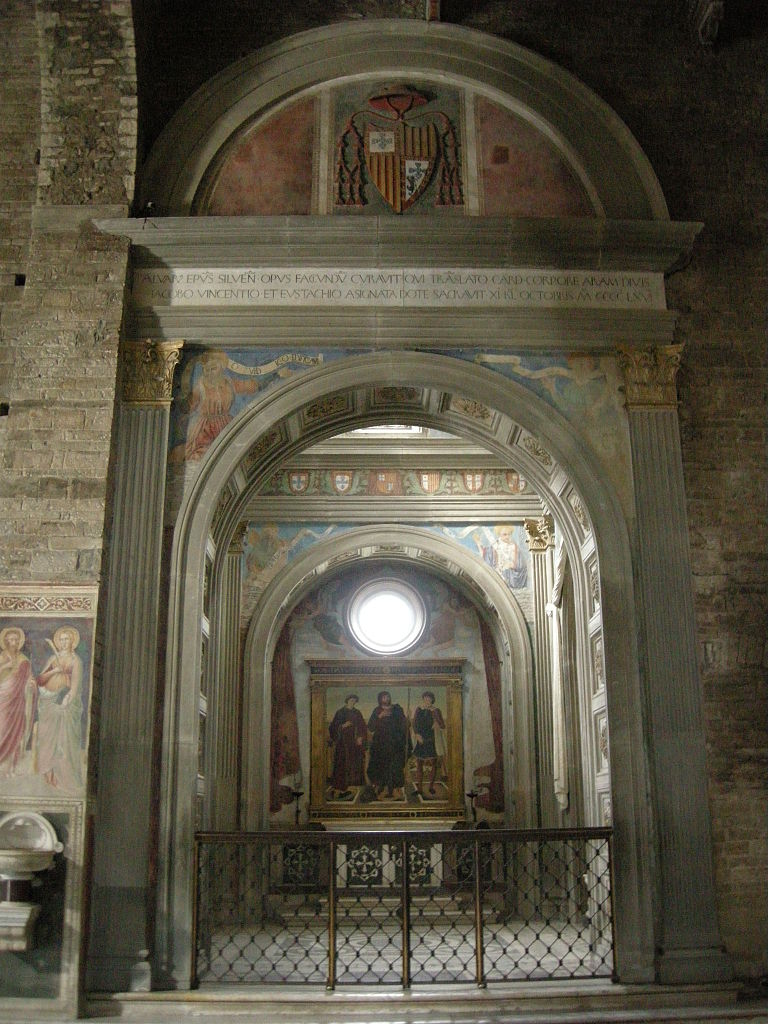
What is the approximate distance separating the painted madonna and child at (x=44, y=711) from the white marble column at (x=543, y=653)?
6.58 metres

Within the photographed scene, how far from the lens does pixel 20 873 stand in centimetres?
724

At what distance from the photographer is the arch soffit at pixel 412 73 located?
372 inches

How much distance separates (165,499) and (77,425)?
890 millimetres

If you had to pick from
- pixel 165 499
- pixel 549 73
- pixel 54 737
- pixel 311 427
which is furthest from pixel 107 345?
pixel 549 73

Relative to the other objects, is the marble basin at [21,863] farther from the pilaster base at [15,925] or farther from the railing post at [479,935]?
the railing post at [479,935]

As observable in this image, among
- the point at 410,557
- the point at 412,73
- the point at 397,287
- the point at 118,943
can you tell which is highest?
the point at 412,73

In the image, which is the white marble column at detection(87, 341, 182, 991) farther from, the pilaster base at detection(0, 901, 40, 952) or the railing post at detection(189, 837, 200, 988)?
the pilaster base at detection(0, 901, 40, 952)

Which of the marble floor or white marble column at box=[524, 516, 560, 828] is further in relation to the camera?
white marble column at box=[524, 516, 560, 828]

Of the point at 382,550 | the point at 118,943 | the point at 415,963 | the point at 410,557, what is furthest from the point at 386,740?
the point at 118,943

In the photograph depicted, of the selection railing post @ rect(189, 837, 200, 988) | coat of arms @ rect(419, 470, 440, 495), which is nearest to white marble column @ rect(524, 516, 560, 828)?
coat of arms @ rect(419, 470, 440, 495)

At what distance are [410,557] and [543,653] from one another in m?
2.30

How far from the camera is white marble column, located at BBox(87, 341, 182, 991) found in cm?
768

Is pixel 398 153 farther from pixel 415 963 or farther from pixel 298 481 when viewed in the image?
pixel 415 963

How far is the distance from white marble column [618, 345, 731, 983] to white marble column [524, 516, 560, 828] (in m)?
4.44
